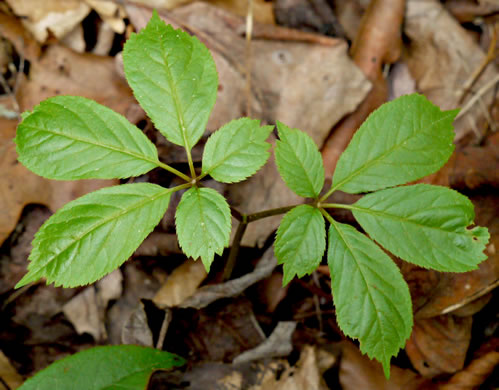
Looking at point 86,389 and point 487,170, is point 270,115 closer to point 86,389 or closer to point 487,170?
point 487,170

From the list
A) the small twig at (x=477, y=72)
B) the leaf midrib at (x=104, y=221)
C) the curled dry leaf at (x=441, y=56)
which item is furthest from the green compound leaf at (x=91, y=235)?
the small twig at (x=477, y=72)

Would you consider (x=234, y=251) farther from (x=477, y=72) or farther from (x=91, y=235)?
(x=477, y=72)

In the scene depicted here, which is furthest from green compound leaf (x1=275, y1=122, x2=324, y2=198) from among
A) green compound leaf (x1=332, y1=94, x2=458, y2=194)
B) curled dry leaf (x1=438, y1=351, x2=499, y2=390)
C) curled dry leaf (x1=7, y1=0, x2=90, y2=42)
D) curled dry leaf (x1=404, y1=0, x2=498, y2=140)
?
curled dry leaf (x1=7, y1=0, x2=90, y2=42)

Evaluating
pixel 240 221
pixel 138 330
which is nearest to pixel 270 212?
pixel 240 221

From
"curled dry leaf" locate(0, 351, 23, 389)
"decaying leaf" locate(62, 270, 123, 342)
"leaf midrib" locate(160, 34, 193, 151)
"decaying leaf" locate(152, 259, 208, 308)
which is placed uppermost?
"leaf midrib" locate(160, 34, 193, 151)

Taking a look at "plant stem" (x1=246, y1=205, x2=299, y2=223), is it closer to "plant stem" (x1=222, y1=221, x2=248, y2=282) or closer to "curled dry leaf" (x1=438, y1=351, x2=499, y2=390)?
"plant stem" (x1=222, y1=221, x2=248, y2=282)
